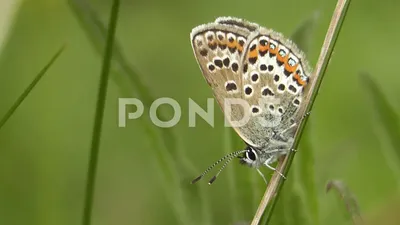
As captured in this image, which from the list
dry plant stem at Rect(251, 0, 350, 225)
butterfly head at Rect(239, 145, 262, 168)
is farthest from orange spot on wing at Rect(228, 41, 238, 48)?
dry plant stem at Rect(251, 0, 350, 225)

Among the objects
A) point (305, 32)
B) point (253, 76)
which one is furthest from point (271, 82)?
point (305, 32)

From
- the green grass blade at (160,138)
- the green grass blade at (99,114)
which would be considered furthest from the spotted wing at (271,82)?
the green grass blade at (99,114)

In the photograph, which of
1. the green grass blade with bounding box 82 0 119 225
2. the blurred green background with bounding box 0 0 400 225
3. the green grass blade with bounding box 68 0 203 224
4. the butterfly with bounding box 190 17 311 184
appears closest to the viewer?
the green grass blade with bounding box 82 0 119 225

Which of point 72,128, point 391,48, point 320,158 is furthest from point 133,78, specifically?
point 391,48

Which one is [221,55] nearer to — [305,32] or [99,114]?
[305,32]

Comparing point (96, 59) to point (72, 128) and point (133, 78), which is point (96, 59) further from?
point (133, 78)

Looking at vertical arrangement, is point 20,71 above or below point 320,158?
above

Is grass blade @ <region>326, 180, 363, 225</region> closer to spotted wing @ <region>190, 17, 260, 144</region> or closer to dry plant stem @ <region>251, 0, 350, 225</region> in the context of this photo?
dry plant stem @ <region>251, 0, 350, 225</region>
